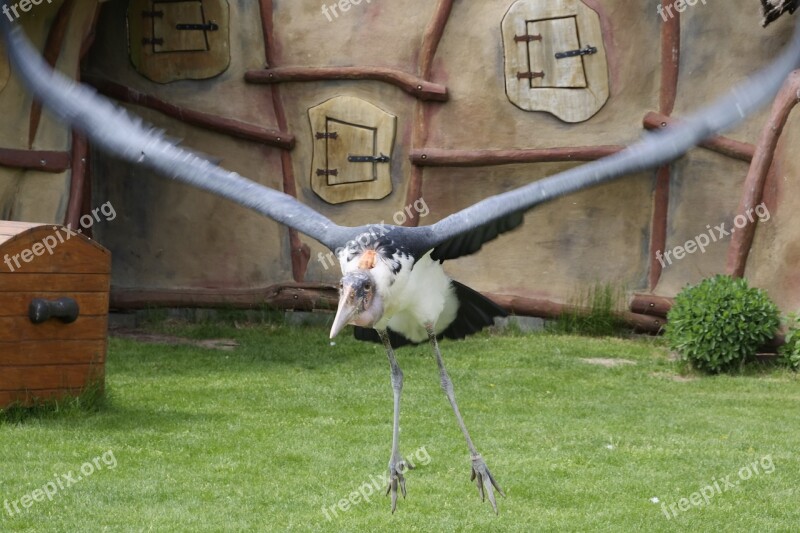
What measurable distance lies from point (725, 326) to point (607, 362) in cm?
107

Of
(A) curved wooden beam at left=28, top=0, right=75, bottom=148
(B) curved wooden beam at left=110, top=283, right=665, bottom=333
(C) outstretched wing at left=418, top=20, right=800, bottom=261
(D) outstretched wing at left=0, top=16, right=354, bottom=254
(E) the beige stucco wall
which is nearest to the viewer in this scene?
(C) outstretched wing at left=418, top=20, right=800, bottom=261

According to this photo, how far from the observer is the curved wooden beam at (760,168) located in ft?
31.9

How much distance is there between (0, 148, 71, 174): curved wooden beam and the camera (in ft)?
32.4

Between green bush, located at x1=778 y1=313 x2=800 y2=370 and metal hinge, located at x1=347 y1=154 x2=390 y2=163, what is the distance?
14.0ft

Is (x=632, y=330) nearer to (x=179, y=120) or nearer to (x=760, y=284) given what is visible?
(x=760, y=284)

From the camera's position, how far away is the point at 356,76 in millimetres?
11664

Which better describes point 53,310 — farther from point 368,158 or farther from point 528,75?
point 528,75

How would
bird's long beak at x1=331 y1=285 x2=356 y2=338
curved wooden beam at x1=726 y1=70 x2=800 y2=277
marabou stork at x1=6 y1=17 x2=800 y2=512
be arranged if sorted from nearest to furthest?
bird's long beak at x1=331 y1=285 x2=356 y2=338, marabou stork at x1=6 y1=17 x2=800 y2=512, curved wooden beam at x1=726 y1=70 x2=800 y2=277

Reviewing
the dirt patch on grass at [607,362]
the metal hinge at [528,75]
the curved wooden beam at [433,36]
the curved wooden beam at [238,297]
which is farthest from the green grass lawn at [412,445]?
the curved wooden beam at [433,36]

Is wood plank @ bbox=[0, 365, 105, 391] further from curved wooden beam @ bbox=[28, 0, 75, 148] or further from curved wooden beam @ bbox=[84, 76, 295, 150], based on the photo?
curved wooden beam @ bbox=[84, 76, 295, 150]

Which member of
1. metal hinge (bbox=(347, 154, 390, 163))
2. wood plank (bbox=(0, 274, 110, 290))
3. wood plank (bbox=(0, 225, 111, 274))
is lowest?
wood plank (bbox=(0, 274, 110, 290))

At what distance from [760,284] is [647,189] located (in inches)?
64.4

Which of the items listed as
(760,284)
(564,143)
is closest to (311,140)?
(564,143)

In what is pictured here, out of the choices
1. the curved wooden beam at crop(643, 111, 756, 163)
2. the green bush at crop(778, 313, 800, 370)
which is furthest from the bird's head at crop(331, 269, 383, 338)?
the curved wooden beam at crop(643, 111, 756, 163)
